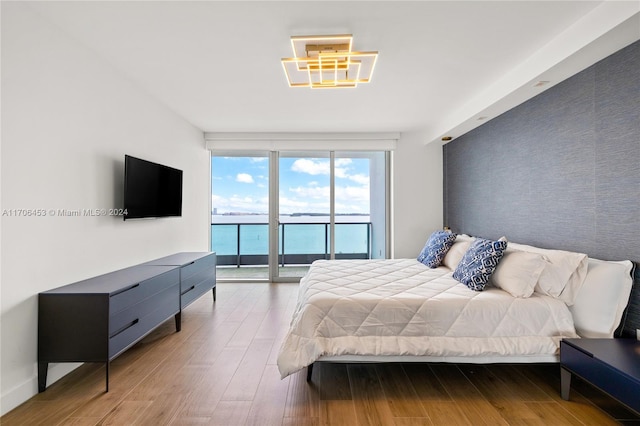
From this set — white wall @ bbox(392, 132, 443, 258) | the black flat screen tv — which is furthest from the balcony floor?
the black flat screen tv

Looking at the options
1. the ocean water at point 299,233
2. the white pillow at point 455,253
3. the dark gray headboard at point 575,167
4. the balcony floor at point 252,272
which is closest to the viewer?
the dark gray headboard at point 575,167

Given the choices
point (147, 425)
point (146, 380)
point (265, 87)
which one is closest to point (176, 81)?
point (265, 87)

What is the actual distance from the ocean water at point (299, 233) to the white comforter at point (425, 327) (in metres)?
3.27

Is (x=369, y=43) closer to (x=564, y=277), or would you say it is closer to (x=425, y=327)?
(x=425, y=327)

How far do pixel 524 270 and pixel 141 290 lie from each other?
287 centimetres

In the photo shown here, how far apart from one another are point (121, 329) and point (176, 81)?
2239 mm

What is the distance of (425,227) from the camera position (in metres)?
5.04

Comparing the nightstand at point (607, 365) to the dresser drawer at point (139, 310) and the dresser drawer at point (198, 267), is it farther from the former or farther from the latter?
the dresser drawer at point (198, 267)

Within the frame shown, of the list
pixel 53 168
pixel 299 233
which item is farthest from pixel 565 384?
pixel 299 233

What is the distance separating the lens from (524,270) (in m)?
2.27

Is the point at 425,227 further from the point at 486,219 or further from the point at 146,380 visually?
the point at 146,380

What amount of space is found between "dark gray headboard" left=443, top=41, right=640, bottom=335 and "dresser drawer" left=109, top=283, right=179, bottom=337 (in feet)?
11.1

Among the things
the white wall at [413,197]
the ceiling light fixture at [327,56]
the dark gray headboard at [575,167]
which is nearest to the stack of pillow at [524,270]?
the dark gray headboard at [575,167]

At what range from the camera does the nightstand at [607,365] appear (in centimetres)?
154
